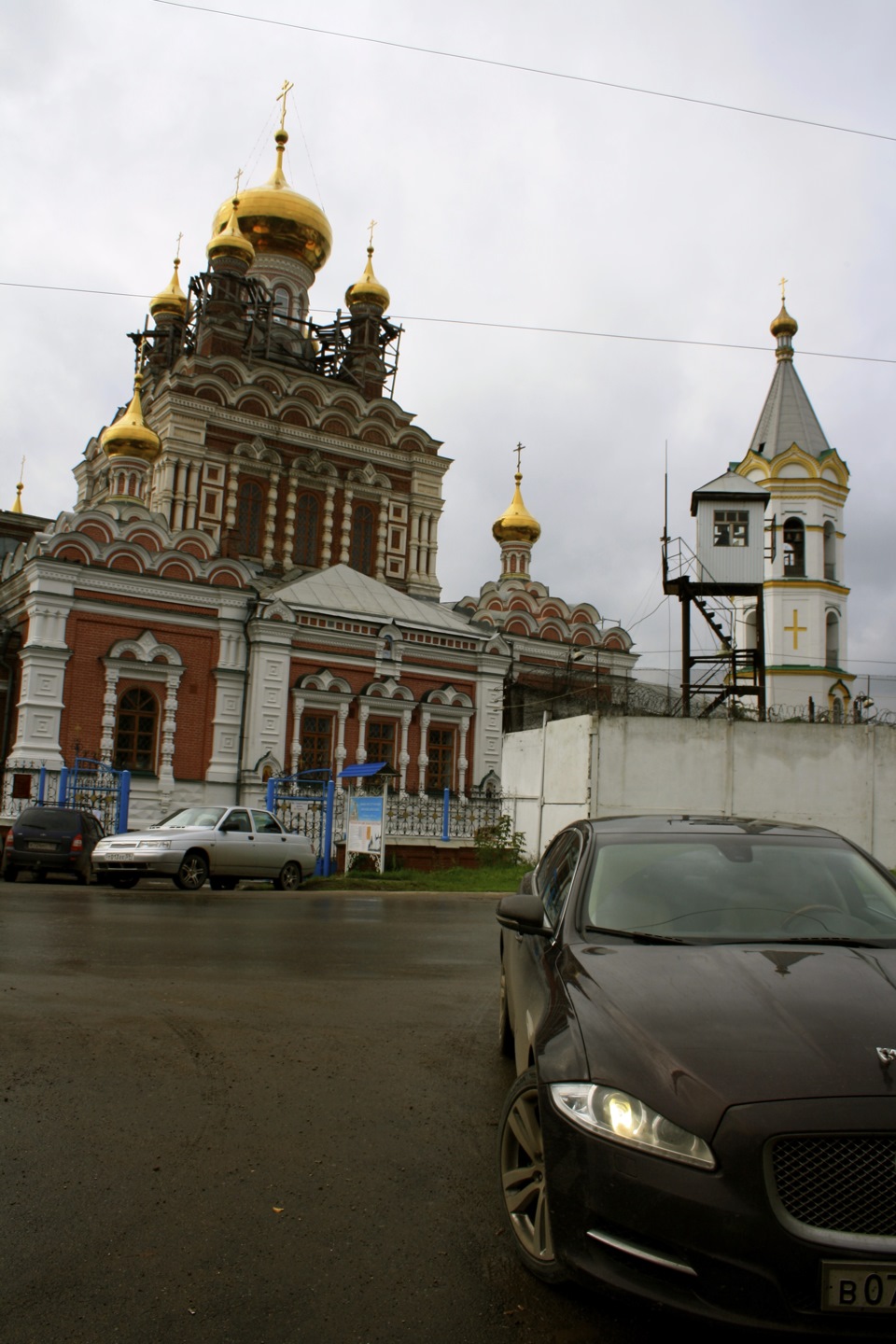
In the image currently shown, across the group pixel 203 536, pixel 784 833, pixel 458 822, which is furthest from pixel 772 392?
pixel 784 833

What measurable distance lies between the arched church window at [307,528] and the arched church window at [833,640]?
19749 millimetres

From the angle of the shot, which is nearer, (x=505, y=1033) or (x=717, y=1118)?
(x=717, y=1118)

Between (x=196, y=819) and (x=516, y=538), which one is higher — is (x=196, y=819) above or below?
below

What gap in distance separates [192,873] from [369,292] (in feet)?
107

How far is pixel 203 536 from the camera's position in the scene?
101 feet

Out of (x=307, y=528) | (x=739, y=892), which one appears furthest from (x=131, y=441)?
(x=739, y=892)

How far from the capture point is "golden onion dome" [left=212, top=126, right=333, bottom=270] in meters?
42.8

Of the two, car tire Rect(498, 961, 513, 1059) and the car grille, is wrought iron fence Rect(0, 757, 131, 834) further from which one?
the car grille

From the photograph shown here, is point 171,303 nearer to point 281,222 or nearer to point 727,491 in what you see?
point 281,222

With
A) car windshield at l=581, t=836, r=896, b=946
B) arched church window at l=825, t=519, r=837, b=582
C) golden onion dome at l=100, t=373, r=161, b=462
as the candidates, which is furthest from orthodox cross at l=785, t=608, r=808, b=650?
car windshield at l=581, t=836, r=896, b=946

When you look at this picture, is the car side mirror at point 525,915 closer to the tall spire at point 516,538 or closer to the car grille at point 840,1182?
the car grille at point 840,1182

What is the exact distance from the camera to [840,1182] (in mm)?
2836

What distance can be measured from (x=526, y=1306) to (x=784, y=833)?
2.49 m

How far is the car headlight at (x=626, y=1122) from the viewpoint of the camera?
9.62 feet
